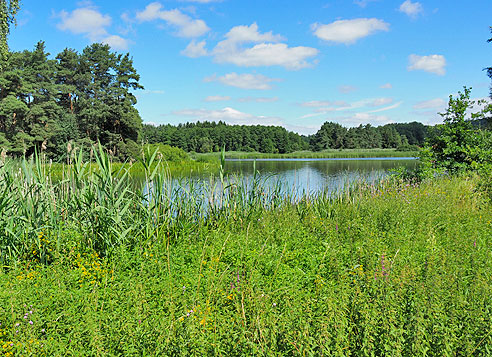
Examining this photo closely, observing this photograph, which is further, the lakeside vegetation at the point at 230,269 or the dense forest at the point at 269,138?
the dense forest at the point at 269,138

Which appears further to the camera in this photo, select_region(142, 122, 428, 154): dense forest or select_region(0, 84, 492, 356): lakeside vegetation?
select_region(142, 122, 428, 154): dense forest

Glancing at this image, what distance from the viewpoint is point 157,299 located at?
3154 mm

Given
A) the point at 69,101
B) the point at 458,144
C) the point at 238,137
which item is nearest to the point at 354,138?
the point at 238,137

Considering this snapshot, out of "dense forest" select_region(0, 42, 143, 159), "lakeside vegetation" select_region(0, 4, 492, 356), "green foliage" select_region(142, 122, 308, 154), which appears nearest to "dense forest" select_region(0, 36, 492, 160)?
"dense forest" select_region(0, 42, 143, 159)

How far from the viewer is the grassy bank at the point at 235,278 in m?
2.25

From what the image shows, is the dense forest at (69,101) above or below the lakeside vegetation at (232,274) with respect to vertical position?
above

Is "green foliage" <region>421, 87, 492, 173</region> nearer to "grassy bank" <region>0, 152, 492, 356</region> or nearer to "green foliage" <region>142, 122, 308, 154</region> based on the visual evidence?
"grassy bank" <region>0, 152, 492, 356</region>

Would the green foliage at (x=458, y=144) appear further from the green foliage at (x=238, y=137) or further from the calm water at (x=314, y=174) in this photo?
the green foliage at (x=238, y=137)

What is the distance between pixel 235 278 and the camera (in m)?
3.50

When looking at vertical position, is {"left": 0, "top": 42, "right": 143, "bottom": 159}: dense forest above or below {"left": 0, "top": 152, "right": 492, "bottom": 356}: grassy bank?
above

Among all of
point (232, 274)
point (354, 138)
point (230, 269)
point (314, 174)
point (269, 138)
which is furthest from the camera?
point (354, 138)

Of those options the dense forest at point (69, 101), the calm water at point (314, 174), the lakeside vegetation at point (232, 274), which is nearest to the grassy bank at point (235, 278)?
the lakeside vegetation at point (232, 274)

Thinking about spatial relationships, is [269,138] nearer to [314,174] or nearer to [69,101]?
[69,101]

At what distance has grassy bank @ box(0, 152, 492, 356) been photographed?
2254 millimetres
